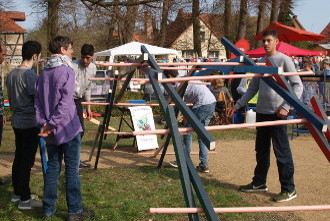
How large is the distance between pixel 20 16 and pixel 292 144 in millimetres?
38146

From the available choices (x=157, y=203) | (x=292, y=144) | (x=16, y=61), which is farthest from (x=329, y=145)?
(x=16, y=61)

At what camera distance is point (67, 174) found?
14.3ft

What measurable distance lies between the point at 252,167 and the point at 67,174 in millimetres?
3524

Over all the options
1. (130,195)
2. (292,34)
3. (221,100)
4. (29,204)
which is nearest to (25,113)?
(29,204)

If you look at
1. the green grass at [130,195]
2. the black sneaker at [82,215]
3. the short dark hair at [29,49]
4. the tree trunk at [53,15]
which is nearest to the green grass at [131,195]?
the green grass at [130,195]

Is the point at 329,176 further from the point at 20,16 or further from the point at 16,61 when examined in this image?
the point at 20,16

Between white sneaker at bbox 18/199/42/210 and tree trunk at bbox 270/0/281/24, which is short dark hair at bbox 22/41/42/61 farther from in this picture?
tree trunk at bbox 270/0/281/24

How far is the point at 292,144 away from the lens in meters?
9.16

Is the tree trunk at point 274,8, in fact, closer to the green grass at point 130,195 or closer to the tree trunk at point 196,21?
the tree trunk at point 196,21

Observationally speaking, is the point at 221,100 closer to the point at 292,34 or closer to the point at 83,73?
the point at 292,34

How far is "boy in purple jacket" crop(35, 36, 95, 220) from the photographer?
4148 millimetres

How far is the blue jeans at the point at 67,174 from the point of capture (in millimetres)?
4355

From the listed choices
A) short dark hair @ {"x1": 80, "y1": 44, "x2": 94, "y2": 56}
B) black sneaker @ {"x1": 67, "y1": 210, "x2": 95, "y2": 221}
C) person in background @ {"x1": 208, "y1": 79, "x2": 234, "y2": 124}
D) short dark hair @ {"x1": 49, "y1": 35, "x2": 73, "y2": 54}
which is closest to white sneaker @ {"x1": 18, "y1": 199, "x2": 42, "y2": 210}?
black sneaker @ {"x1": 67, "y1": 210, "x2": 95, "y2": 221}

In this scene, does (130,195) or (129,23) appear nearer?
(130,195)
